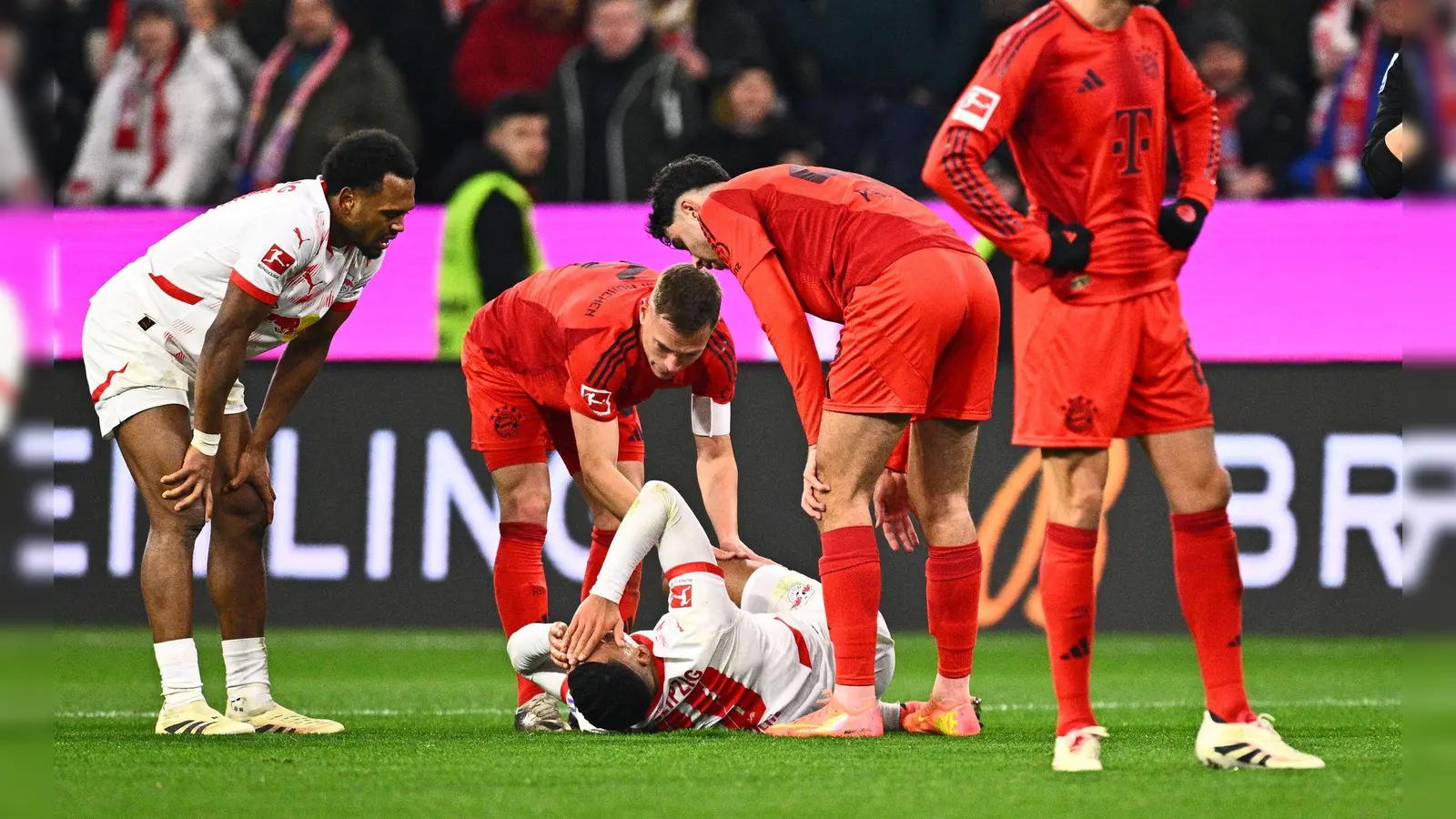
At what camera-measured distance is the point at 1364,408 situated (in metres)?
9.66

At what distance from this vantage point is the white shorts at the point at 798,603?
20.6ft

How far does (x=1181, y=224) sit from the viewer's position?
193 inches

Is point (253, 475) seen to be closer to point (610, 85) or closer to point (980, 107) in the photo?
point (980, 107)

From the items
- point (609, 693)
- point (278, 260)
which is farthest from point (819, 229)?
point (278, 260)

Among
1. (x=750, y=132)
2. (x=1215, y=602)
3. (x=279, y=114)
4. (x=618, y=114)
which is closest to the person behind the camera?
(x=1215, y=602)

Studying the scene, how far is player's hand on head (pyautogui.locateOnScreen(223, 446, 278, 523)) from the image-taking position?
6.45 m

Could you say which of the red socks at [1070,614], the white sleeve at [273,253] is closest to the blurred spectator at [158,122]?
the white sleeve at [273,253]

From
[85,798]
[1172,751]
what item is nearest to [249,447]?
[85,798]

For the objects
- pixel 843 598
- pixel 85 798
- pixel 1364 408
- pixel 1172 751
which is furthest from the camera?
pixel 1364 408

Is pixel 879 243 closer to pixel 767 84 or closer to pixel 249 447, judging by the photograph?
pixel 249 447

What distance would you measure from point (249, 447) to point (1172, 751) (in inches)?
133

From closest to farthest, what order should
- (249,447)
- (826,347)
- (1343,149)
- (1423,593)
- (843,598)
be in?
(1423,593) → (843,598) → (249,447) → (826,347) → (1343,149)

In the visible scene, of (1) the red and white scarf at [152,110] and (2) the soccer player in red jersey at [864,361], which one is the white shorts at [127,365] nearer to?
(2) the soccer player in red jersey at [864,361]

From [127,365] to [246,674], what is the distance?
46.8 inches
